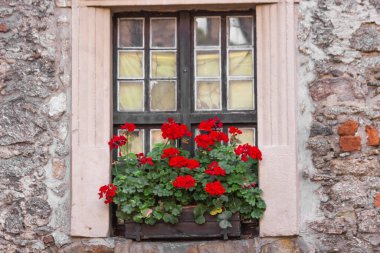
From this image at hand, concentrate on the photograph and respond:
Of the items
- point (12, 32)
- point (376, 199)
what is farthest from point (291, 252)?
point (12, 32)

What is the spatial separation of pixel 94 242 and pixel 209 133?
3.54ft

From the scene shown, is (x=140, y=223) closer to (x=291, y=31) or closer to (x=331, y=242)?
(x=331, y=242)

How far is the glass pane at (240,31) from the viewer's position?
5250 millimetres

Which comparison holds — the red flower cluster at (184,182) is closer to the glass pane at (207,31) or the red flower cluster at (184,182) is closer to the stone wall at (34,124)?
the stone wall at (34,124)

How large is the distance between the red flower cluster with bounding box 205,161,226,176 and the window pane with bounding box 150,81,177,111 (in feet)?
2.00

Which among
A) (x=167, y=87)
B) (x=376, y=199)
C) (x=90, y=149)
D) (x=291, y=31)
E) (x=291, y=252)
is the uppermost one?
(x=291, y=31)

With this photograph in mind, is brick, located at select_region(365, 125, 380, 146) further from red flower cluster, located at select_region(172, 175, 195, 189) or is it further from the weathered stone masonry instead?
red flower cluster, located at select_region(172, 175, 195, 189)

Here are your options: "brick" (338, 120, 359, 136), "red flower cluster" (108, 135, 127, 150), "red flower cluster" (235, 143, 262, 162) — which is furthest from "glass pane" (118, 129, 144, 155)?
"brick" (338, 120, 359, 136)

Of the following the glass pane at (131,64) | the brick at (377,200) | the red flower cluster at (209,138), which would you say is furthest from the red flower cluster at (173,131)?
the brick at (377,200)

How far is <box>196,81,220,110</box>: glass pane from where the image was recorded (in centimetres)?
524

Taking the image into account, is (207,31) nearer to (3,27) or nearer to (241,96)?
(241,96)

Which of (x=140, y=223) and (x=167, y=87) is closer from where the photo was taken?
(x=140, y=223)

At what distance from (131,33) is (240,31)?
0.79 m

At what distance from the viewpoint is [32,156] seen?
5.06m
